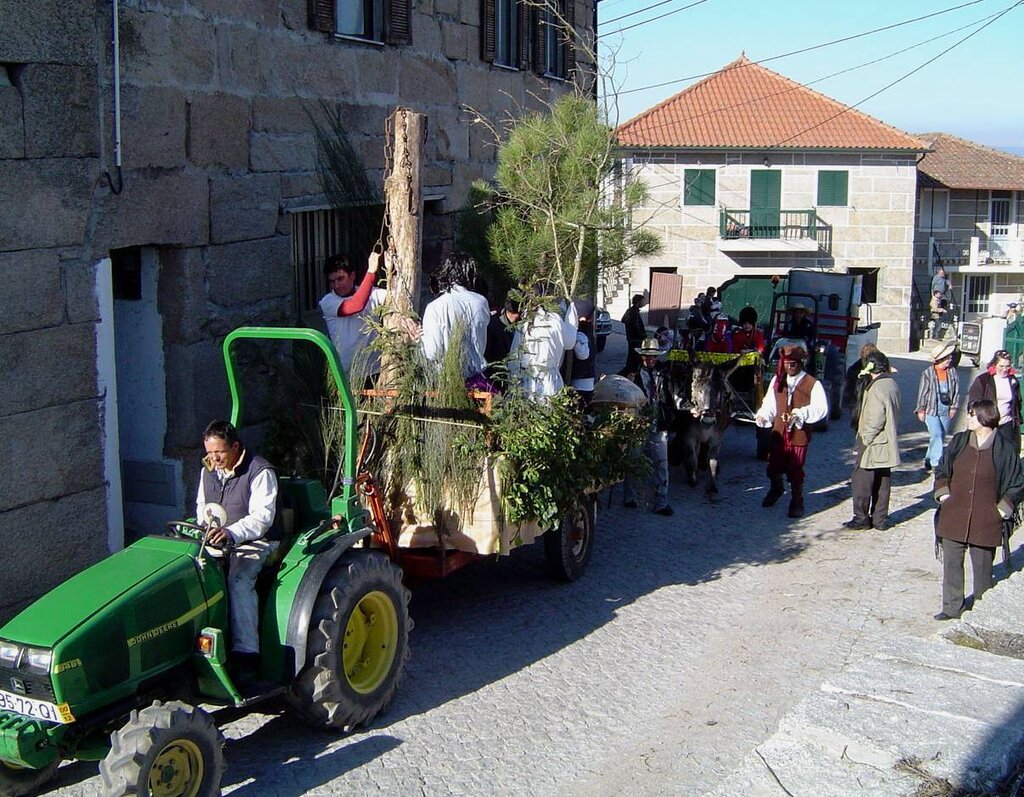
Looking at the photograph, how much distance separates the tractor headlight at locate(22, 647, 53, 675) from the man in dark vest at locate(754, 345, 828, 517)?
24.6 feet

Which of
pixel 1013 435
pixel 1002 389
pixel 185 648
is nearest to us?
pixel 185 648

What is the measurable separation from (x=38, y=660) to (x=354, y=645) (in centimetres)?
169

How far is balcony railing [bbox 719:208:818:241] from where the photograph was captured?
34.5 metres

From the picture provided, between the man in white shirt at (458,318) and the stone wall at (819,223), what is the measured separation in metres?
26.5

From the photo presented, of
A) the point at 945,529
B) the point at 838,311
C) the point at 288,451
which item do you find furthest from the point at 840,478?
the point at 288,451

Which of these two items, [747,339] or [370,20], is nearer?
[370,20]

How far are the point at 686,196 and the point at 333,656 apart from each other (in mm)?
30477

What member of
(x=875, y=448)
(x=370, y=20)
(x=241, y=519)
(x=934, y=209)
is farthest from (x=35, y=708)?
(x=934, y=209)

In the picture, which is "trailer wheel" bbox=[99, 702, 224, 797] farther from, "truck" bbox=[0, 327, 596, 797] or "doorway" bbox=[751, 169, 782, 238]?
"doorway" bbox=[751, 169, 782, 238]

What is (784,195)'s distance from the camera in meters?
34.6

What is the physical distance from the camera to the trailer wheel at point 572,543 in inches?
325

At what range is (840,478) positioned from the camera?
12656 millimetres

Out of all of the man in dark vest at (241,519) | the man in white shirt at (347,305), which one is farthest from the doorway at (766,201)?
the man in dark vest at (241,519)

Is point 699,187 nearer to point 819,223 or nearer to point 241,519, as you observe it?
point 819,223
